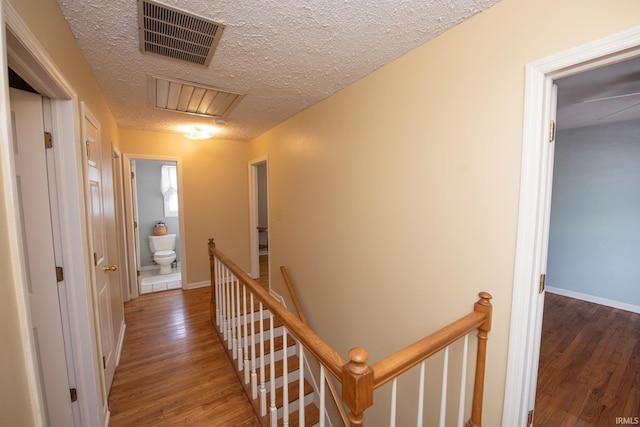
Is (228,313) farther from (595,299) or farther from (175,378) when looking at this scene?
(595,299)

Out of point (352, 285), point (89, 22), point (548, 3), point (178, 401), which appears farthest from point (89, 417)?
point (548, 3)

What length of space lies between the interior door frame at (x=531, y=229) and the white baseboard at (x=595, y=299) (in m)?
3.50

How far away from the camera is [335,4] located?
117 cm

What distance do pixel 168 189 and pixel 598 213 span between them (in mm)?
7202

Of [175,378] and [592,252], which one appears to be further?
[592,252]

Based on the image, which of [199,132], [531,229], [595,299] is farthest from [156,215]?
[595,299]

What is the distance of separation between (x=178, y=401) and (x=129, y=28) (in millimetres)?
2421

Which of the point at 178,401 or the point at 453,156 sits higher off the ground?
the point at 453,156

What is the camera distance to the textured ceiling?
1.19 meters

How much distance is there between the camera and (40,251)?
49.1 inches

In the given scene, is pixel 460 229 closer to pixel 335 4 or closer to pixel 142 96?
pixel 335 4

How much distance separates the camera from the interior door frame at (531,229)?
Answer: 1058 mm

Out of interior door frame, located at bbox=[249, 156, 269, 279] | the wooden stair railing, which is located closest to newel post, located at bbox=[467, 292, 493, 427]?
the wooden stair railing

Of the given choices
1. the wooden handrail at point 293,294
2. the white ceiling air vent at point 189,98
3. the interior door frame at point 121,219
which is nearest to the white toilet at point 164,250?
the interior door frame at point 121,219
